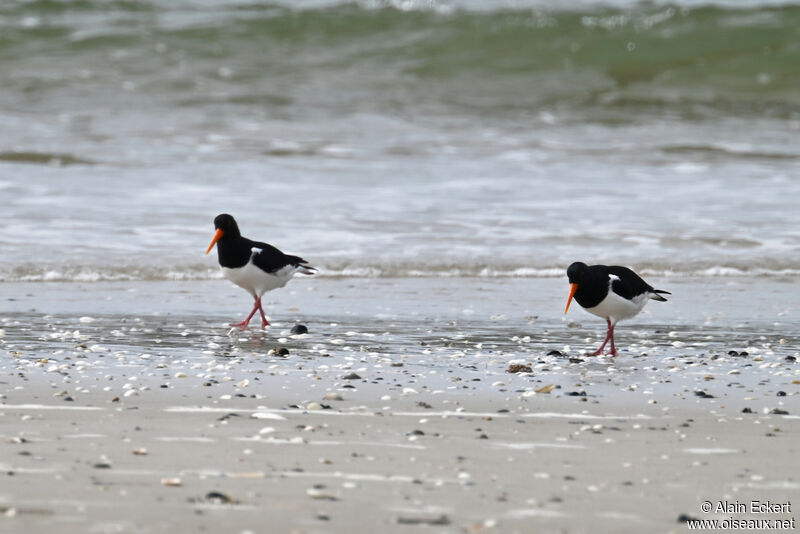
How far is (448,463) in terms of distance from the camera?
4.08 m

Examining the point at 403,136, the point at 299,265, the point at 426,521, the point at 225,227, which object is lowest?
the point at 426,521

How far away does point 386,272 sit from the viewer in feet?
31.2

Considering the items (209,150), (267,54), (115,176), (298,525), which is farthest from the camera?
(267,54)

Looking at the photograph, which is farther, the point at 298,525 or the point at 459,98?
the point at 459,98

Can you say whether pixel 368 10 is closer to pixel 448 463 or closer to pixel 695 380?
pixel 695 380

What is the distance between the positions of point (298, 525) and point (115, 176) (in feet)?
34.6

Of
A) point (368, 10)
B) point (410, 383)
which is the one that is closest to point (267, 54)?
point (368, 10)

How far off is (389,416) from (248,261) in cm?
306

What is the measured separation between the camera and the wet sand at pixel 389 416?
3562 millimetres

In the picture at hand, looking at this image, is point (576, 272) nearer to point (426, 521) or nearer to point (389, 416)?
point (389, 416)

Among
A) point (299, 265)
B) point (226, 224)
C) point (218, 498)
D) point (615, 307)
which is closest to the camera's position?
point (218, 498)

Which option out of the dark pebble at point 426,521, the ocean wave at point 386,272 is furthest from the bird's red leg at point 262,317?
the dark pebble at point 426,521

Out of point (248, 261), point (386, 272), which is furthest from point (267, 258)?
point (386, 272)

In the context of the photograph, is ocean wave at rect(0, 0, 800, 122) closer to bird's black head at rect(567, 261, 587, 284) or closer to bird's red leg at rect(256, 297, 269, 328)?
bird's red leg at rect(256, 297, 269, 328)
